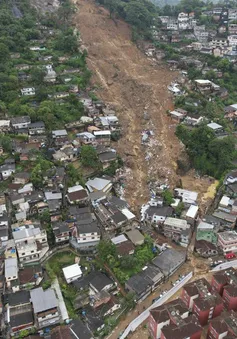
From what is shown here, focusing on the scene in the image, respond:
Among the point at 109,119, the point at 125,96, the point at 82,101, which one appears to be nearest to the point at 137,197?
the point at 109,119

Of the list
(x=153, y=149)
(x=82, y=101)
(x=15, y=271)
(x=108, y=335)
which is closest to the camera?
(x=108, y=335)

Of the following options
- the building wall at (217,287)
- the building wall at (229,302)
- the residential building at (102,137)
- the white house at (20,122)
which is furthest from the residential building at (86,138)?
the building wall at (229,302)

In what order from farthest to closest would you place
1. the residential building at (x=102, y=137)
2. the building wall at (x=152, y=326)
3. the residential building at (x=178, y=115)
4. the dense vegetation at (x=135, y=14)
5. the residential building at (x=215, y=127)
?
1. the dense vegetation at (x=135, y=14)
2. the residential building at (x=178, y=115)
3. the residential building at (x=215, y=127)
4. the residential building at (x=102, y=137)
5. the building wall at (x=152, y=326)

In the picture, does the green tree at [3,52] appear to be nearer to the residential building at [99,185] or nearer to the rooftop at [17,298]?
the residential building at [99,185]

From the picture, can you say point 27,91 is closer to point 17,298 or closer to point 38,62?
point 38,62

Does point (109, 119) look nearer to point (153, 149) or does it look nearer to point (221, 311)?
point (153, 149)

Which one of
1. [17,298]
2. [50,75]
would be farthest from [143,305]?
[50,75]
